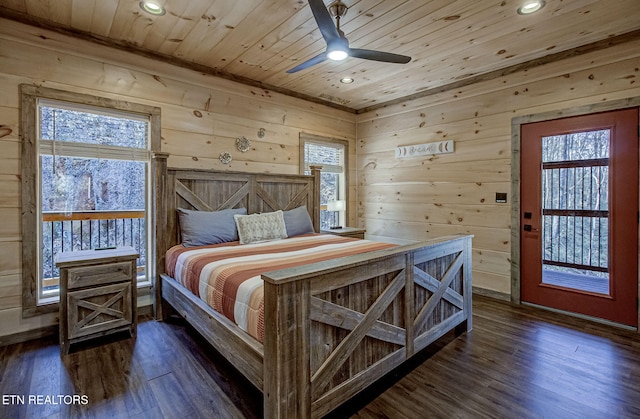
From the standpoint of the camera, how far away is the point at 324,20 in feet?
7.12

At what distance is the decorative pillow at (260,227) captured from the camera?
336cm

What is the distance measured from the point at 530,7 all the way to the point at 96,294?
421 cm

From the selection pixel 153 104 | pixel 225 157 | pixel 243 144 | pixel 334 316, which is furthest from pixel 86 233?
pixel 334 316

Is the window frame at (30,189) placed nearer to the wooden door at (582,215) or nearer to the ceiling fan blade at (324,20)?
the ceiling fan blade at (324,20)

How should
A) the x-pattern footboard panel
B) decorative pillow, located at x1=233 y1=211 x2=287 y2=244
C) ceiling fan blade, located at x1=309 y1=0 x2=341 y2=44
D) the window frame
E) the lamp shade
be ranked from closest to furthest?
the x-pattern footboard panel < ceiling fan blade, located at x1=309 y1=0 x2=341 y2=44 < the window frame < decorative pillow, located at x1=233 y1=211 x2=287 y2=244 < the lamp shade

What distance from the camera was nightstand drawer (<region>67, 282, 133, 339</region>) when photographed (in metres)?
2.50

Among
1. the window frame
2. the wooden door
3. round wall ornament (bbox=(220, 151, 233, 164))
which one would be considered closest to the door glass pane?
the wooden door

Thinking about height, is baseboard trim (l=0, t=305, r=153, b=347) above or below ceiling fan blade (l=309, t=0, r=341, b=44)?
below

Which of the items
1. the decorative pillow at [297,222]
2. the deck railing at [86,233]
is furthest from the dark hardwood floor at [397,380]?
the decorative pillow at [297,222]

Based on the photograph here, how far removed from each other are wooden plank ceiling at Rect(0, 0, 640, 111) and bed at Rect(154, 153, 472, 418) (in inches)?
46.7

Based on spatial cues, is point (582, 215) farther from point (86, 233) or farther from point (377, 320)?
point (86, 233)

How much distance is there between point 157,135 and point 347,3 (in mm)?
2315

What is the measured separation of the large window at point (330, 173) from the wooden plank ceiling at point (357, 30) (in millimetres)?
1299

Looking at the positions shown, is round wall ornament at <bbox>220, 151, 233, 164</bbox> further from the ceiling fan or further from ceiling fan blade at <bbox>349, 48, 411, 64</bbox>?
ceiling fan blade at <bbox>349, 48, 411, 64</bbox>
